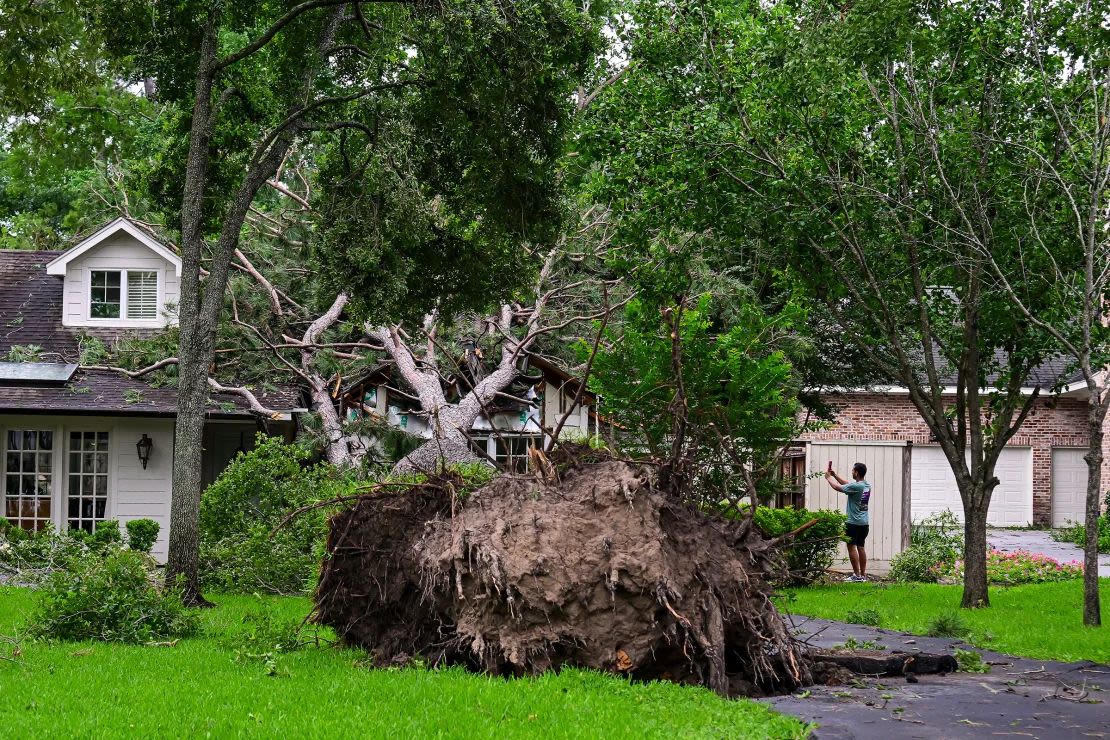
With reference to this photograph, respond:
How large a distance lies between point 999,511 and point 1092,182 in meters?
21.2

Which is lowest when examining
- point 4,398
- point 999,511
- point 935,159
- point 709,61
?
point 999,511

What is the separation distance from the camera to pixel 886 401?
30.3 metres

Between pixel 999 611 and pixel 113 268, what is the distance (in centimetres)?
1645

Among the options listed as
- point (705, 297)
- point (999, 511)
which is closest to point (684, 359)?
point (705, 297)

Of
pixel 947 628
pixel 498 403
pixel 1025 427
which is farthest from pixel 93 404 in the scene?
pixel 1025 427

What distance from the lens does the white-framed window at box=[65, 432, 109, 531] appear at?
20406 mm

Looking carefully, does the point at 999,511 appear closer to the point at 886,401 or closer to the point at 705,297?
the point at 886,401

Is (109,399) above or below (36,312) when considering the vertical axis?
below

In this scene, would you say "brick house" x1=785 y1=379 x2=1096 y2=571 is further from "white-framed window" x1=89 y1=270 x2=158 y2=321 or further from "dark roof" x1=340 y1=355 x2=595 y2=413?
"white-framed window" x1=89 y1=270 x2=158 y2=321

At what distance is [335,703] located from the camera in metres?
7.30

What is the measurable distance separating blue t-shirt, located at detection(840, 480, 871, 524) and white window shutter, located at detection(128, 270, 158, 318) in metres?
13.0

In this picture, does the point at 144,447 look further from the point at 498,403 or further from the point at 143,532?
the point at 498,403

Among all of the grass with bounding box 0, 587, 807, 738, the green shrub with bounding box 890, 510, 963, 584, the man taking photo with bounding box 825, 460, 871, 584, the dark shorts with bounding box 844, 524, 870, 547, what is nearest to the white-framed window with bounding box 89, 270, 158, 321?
the man taking photo with bounding box 825, 460, 871, 584

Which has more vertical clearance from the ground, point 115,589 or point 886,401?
point 886,401
